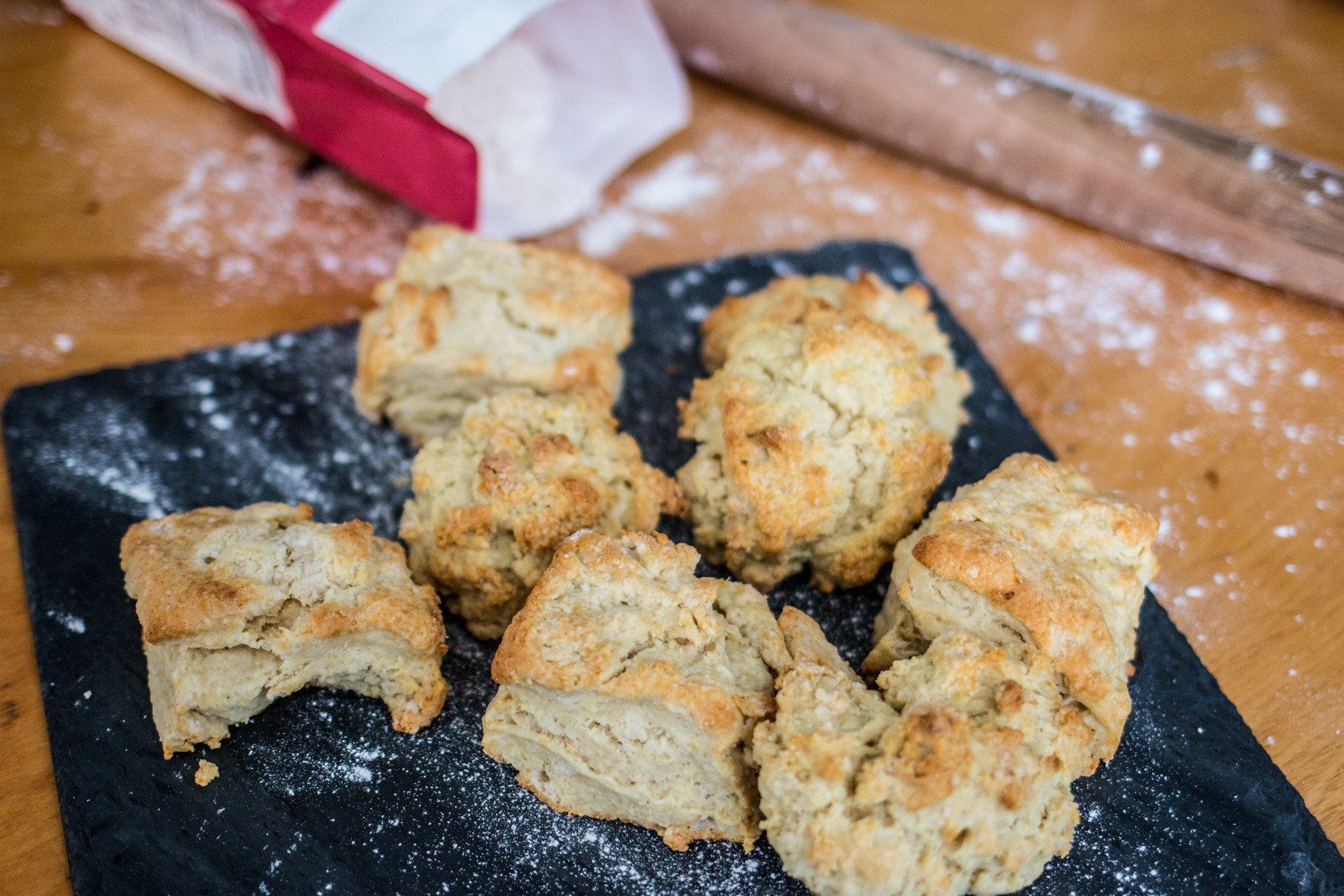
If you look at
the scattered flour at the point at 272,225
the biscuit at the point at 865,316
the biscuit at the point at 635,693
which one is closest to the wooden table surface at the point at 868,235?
the scattered flour at the point at 272,225

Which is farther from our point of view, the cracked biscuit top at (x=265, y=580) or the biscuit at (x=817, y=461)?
the biscuit at (x=817, y=461)

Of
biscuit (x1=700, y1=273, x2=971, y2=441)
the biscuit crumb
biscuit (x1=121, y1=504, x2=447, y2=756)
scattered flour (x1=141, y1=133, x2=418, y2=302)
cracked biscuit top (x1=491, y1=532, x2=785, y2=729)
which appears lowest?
the biscuit crumb

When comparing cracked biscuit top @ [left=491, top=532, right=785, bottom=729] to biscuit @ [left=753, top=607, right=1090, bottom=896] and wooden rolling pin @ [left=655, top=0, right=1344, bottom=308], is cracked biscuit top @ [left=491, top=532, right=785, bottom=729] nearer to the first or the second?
biscuit @ [left=753, top=607, right=1090, bottom=896]

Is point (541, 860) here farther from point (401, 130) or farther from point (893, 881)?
point (401, 130)

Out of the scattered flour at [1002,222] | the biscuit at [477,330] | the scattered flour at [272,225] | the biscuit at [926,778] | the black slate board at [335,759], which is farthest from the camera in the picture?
the scattered flour at [1002,222]

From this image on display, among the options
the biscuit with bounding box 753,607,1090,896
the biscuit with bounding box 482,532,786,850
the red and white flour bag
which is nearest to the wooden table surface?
the red and white flour bag

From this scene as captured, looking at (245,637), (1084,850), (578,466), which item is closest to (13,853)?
(245,637)

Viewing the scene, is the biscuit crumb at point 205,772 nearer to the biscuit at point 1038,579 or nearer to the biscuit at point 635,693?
the biscuit at point 635,693
